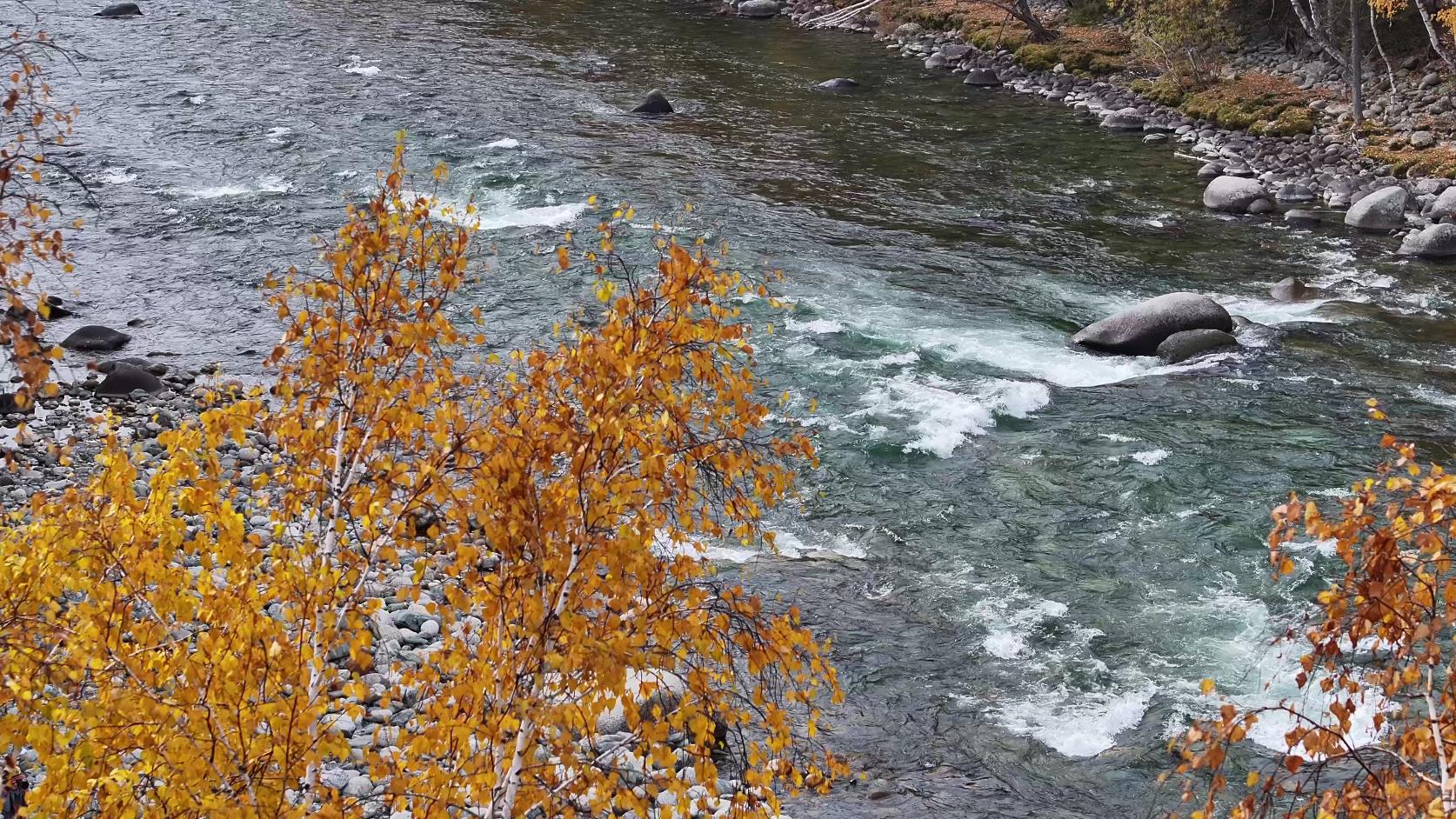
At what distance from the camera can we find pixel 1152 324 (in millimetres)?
19047

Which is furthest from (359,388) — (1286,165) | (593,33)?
(593,33)

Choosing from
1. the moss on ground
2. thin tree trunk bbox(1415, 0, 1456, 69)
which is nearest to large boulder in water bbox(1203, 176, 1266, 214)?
the moss on ground

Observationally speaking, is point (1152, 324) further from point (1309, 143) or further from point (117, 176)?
point (117, 176)

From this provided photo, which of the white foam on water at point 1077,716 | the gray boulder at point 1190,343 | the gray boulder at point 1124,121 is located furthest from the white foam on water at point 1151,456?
the gray boulder at point 1124,121

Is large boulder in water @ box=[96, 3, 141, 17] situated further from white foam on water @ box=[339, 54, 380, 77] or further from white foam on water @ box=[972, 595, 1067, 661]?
white foam on water @ box=[972, 595, 1067, 661]

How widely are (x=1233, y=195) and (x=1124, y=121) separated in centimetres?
670

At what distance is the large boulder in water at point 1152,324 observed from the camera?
1895 cm

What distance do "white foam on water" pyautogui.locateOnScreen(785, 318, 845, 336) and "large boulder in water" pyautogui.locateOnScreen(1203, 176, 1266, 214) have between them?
1015 centimetres

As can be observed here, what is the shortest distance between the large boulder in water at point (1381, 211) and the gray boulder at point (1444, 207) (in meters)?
0.51

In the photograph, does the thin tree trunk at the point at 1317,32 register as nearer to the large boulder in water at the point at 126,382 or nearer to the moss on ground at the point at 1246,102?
the moss on ground at the point at 1246,102

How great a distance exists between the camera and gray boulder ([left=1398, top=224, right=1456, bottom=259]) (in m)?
22.4

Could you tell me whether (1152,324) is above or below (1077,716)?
above

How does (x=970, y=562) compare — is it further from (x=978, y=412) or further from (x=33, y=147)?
(x=33, y=147)

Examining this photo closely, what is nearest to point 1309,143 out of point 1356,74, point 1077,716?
point 1356,74
